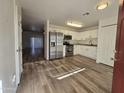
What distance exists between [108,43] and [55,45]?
10.0 ft

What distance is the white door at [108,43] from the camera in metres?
3.73

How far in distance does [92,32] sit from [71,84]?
463 cm

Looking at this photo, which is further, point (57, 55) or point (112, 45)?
point (57, 55)

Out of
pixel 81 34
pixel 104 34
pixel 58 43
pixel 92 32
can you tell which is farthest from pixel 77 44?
pixel 104 34

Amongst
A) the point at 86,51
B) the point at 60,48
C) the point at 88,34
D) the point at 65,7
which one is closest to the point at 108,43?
the point at 86,51

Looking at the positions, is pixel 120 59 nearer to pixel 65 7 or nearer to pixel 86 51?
pixel 65 7

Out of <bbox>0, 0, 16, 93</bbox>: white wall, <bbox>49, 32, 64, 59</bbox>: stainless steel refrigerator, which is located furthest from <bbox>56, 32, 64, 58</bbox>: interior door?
<bbox>0, 0, 16, 93</bbox>: white wall

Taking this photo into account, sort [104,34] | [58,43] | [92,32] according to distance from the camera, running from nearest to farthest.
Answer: [104,34] → [58,43] → [92,32]

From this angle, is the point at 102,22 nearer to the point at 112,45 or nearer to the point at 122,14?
the point at 112,45

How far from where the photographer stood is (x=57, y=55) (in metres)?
5.50

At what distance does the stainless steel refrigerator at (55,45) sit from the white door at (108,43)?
8.71 ft

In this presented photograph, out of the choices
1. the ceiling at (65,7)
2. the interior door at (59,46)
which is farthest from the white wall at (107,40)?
the interior door at (59,46)

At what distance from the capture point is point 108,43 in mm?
3953

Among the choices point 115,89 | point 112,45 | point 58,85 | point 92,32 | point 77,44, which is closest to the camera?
point 115,89
